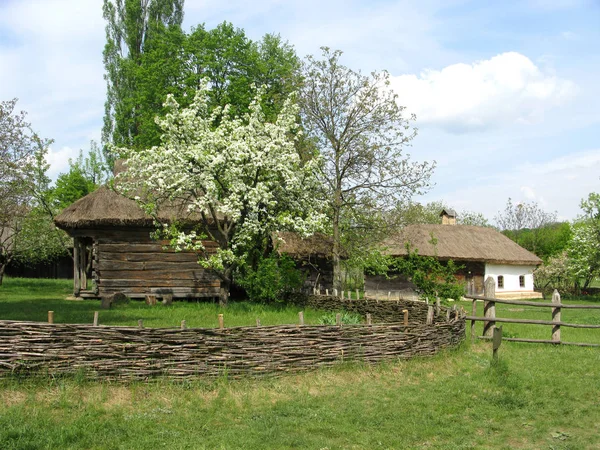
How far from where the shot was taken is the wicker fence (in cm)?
773

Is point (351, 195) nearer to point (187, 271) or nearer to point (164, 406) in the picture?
point (187, 271)

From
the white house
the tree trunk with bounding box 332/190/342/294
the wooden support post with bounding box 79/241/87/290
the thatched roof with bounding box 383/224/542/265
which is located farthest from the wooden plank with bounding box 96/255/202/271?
the white house

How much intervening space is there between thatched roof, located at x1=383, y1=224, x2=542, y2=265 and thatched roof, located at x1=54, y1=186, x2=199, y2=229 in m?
14.5

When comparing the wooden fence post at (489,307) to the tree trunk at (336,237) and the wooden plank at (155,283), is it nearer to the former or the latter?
the tree trunk at (336,237)

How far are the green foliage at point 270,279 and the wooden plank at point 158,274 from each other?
2518 mm

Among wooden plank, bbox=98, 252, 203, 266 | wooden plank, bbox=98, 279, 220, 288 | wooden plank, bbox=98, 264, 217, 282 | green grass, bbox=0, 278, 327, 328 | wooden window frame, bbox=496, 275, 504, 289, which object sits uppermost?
wooden plank, bbox=98, 252, 203, 266

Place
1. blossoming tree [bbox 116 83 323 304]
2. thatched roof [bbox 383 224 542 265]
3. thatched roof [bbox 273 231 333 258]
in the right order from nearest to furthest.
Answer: blossoming tree [bbox 116 83 323 304]
thatched roof [bbox 273 231 333 258]
thatched roof [bbox 383 224 542 265]

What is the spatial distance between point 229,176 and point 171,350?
9.19 m

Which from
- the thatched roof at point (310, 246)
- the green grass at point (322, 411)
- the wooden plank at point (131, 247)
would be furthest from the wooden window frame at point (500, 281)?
the green grass at point (322, 411)

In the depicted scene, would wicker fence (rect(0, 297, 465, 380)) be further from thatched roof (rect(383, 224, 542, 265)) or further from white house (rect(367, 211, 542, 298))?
white house (rect(367, 211, 542, 298))

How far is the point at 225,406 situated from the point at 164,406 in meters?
0.74

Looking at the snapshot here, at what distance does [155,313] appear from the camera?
15.5m

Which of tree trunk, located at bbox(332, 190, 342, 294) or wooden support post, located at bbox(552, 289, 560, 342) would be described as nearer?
wooden support post, located at bbox(552, 289, 560, 342)

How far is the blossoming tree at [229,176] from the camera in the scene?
16.5 metres
